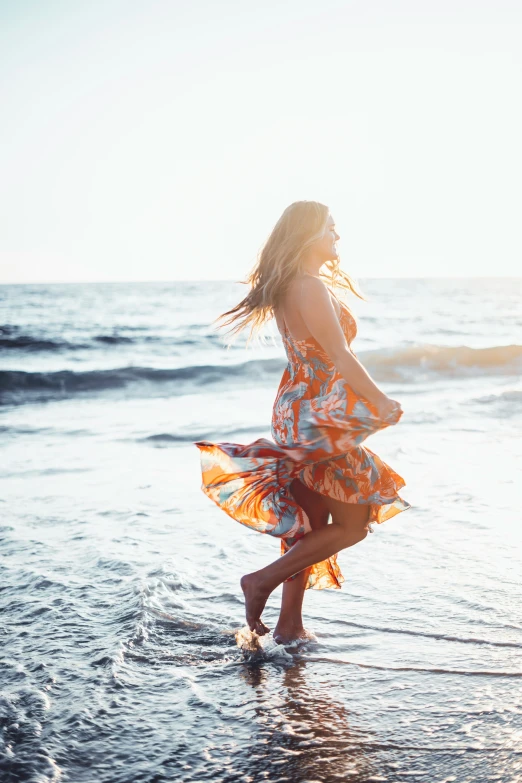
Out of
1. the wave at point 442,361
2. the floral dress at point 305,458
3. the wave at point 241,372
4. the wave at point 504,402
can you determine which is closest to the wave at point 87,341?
the wave at point 241,372

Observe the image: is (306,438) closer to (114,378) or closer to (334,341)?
(334,341)

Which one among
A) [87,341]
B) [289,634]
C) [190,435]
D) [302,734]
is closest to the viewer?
[302,734]

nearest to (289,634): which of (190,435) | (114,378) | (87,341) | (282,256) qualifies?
(282,256)

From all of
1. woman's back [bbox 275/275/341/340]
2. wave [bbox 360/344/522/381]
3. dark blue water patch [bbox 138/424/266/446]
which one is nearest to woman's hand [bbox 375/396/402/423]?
woman's back [bbox 275/275/341/340]

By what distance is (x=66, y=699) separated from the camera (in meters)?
3.01

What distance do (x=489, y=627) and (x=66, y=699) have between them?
6.35ft

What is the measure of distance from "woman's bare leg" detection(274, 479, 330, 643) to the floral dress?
50 mm

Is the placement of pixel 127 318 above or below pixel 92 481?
above

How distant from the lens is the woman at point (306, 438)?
314cm

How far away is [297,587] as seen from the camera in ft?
11.8

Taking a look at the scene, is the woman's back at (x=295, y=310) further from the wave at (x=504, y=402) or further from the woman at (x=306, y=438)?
the wave at (x=504, y=402)

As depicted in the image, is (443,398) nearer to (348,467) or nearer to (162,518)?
(162,518)

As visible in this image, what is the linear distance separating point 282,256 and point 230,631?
6.02 ft

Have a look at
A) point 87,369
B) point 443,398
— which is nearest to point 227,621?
point 443,398
